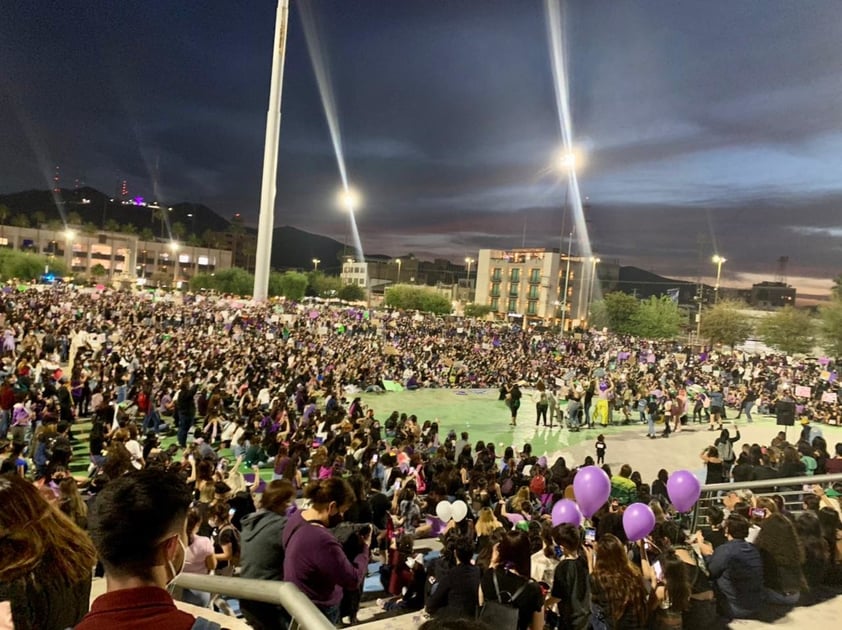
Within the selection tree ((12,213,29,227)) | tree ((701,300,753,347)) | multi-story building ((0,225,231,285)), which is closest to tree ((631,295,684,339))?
tree ((701,300,753,347))

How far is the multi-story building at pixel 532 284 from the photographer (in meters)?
77.7

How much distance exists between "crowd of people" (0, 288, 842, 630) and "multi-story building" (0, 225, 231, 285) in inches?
2965

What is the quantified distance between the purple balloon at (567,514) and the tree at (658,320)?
49221 millimetres

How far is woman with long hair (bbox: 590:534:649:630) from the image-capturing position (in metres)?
3.76

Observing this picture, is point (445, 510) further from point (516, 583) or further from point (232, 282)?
point (232, 282)

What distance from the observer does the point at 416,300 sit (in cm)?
7988

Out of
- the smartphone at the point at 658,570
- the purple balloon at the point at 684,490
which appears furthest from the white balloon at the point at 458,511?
the purple balloon at the point at 684,490

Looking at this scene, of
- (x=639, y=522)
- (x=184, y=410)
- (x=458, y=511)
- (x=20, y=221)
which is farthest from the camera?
(x=20, y=221)

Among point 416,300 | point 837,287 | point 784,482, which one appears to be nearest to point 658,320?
point 837,287

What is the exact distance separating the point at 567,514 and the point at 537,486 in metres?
2.25

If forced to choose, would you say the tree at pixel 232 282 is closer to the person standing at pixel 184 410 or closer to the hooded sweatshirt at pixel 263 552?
the person standing at pixel 184 410

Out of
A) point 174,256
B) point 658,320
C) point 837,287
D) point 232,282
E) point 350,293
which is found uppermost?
point 174,256

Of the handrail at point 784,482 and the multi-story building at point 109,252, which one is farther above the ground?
the multi-story building at point 109,252

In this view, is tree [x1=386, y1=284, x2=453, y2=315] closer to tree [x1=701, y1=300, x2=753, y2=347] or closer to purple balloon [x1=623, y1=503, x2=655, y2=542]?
tree [x1=701, y1=300, x2=753, y2=347]
